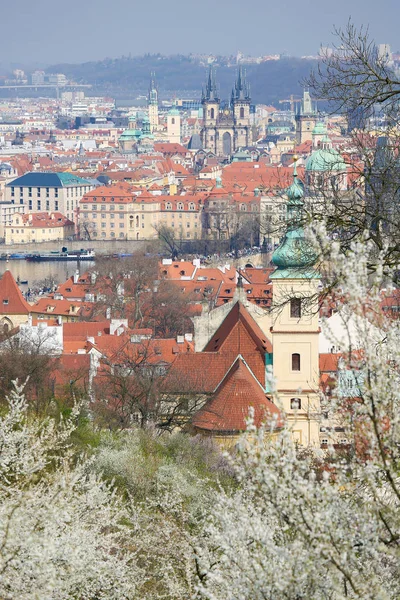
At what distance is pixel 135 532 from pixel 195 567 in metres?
2.30

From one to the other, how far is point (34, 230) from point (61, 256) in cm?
685

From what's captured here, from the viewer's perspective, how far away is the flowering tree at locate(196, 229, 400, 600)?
5.18 m

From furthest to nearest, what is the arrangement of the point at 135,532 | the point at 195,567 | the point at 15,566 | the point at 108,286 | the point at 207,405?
the point at 108,286, the point at 207,405, the point at 135,532, the point at 195,567, the point at 15,566

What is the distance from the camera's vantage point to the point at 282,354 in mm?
17875

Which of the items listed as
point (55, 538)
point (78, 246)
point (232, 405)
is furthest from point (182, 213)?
point (55, 538)

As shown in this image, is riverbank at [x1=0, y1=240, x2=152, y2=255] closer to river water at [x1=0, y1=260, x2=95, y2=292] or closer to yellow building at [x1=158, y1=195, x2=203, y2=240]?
yellow building at [x1=158, y1=195, x2=203, y2=240]

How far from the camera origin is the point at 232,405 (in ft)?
54.5

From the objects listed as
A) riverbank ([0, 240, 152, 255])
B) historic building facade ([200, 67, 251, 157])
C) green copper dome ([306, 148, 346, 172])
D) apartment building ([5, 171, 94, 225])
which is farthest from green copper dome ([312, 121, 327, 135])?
green copper dome ([306, 148, 346, 172])

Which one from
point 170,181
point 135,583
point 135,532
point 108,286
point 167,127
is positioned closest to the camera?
point 135,583

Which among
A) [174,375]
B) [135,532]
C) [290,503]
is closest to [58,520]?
[290,503]

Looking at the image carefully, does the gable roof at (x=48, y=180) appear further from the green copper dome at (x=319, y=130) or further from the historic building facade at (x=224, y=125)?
the historic building facade at (x=224, y=125)

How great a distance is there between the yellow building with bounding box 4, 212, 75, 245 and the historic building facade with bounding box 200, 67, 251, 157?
46.3m

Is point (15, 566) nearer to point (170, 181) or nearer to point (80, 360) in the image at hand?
point (80, 360)

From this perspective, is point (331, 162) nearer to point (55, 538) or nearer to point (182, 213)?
point (55, 538)
